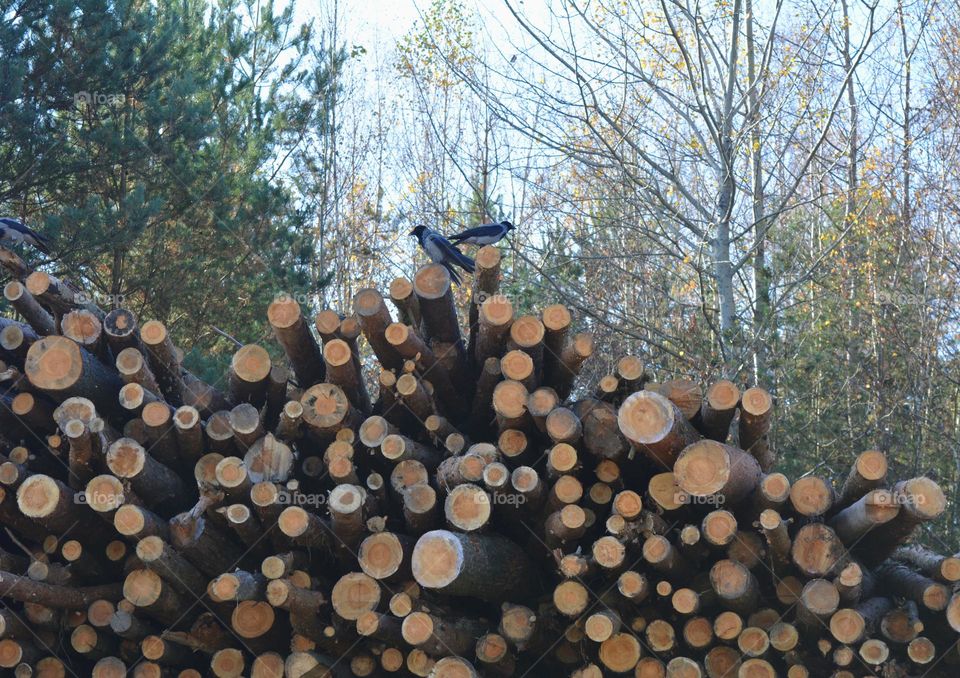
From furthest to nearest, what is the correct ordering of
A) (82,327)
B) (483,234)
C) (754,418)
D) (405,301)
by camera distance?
(483,234), (405,301), (82,327), (754,418)

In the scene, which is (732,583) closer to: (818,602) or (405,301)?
(818,602)

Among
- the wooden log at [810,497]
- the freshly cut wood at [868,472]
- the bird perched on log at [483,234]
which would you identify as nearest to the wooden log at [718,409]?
the wooden log at [810,497]

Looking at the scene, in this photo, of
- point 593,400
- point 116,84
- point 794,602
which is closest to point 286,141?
point 116,84

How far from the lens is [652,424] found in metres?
3.29

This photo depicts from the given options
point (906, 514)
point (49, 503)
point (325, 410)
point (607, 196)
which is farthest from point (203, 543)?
point (607, 196)

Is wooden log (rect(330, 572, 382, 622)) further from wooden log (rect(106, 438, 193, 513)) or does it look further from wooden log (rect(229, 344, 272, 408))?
wooden log (rect(229, 344, 272, 408))

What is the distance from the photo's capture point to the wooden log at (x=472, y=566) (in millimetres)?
3232

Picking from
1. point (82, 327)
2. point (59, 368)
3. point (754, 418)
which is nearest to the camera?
point (754, 418)

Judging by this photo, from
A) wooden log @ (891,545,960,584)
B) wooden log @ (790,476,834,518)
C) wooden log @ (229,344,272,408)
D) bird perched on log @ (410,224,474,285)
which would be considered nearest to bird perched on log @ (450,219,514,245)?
bird perched on log @ (410,224,474,285)

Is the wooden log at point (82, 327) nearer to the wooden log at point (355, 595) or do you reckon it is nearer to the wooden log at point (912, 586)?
the wooden log at point (355, 595)

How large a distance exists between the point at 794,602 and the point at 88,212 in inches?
257

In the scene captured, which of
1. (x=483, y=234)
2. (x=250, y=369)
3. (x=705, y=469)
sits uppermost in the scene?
(x=483, y=234)

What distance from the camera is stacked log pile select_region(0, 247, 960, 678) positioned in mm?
3324

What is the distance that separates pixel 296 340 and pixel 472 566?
1.30 m
